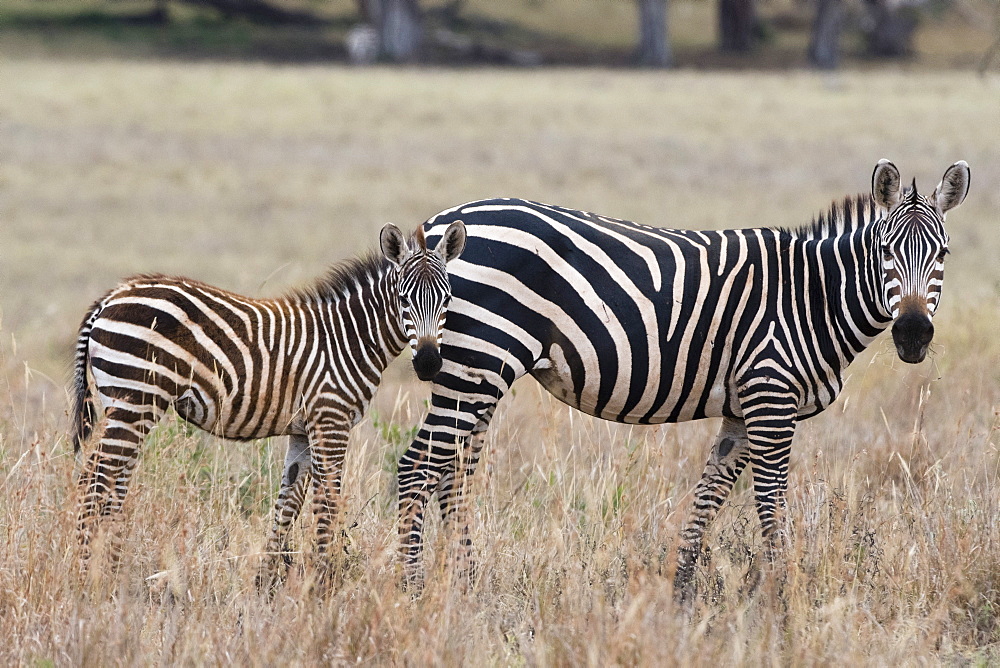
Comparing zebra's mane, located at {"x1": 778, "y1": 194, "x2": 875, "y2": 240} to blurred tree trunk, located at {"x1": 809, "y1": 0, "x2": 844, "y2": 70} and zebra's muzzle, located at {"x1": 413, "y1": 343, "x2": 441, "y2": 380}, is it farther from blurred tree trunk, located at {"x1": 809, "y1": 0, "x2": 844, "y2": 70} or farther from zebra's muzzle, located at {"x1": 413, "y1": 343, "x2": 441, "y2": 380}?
blurred tree trunk, located at {"x1": 809, "y1": 0, "x2": 844, "y2": 70}

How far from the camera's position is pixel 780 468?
5215 millimetres

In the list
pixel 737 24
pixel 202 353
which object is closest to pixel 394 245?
pixel 202 353

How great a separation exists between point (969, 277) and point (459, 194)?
27.8ft

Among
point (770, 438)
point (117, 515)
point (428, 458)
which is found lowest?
point (117, 515)

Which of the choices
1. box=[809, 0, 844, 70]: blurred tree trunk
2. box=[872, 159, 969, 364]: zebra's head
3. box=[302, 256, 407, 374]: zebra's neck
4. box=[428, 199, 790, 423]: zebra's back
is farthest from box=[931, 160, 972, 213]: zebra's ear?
box=[809, 0, 844, 70]: blurred tree trunk

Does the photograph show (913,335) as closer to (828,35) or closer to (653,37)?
(653,37)

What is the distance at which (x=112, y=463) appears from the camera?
4.65m

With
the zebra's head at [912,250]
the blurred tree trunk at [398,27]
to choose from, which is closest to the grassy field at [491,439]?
the zebra's head at [912,250]

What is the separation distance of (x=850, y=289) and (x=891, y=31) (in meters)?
52.2

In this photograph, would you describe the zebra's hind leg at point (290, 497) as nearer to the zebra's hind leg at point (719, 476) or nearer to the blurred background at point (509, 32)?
the zebra's hind leg at point (719, 476)

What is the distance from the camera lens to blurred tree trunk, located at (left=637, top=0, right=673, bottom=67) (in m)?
46.7

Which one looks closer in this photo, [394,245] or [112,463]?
[112,463]

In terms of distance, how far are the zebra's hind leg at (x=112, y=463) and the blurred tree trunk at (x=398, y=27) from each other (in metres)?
43.3

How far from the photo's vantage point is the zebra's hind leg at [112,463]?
459 centimetres
